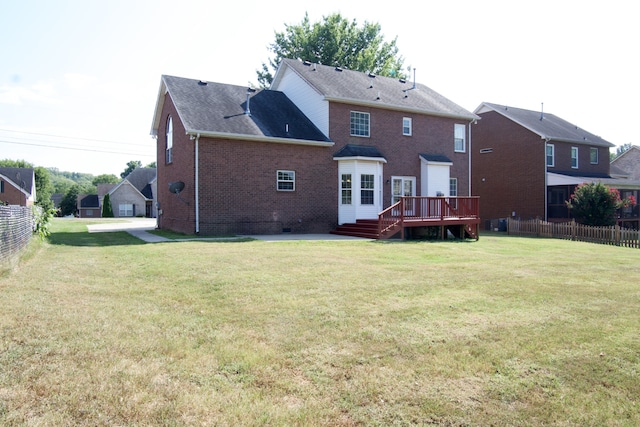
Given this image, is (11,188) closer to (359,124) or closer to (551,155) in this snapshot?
(359,124)

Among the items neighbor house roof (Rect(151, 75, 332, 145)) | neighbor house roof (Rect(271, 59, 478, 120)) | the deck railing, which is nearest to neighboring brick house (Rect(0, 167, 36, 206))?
neighbor house roof (Rect(151, 75, 332, 145))

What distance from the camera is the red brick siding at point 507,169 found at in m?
31.2

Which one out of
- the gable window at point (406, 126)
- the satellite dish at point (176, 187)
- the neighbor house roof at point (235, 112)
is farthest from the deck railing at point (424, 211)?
the satellite dish at point (176, 187)

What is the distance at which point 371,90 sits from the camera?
2377 centimetres

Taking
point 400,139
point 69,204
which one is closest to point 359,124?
point 400,139

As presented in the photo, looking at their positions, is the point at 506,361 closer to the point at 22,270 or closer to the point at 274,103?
the point at 22,270

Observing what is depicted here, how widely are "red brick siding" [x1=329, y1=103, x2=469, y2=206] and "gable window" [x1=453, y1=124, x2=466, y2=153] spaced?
0.22 m

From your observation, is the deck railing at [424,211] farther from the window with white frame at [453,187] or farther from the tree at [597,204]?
the tree at [597,204]

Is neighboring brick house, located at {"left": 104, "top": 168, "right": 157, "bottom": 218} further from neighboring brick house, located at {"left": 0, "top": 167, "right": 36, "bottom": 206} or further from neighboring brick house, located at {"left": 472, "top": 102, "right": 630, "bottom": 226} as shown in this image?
neighboring brick house, located at {"left": 472, "top": 102, "right": 630, "bottom": 226}

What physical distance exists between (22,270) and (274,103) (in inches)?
624

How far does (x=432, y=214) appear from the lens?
19062 mm

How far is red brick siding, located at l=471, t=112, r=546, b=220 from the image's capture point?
3122 cm

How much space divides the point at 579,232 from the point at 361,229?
10557mm

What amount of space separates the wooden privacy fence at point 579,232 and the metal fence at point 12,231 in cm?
2150
